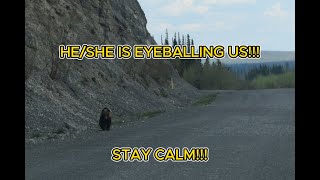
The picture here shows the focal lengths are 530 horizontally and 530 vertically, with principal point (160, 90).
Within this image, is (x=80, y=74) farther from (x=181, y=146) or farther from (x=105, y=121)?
(x=181, y=146)

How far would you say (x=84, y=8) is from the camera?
33.6m

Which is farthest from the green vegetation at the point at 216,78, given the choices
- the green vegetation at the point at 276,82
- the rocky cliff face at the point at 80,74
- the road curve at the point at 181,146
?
the road curve at the point at 181,146

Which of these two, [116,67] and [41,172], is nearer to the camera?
[41,172]

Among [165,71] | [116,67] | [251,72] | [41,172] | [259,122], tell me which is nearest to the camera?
[41,172]

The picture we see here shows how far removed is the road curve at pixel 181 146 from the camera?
1002 centimetres

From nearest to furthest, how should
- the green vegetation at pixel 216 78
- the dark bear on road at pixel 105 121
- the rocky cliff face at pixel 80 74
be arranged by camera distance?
the dark bear on road at pixel 105 121 < the rocky cliff face at pixel 80 74 < the green vegetation at pixel 216 78

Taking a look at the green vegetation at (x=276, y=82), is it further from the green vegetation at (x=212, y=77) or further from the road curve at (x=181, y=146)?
the road curve at (x=181, y=146)

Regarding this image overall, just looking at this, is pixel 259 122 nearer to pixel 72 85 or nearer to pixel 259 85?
pixel 72 85

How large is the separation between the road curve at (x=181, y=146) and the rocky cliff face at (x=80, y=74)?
2174 millimetres

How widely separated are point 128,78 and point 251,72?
7298 cm

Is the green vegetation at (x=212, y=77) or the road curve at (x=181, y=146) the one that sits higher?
the green vegetation at (x=212, y=77)

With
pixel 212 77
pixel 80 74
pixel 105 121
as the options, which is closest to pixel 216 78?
pixel 212 77

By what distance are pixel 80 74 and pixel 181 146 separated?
13.7m
